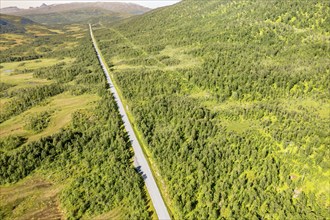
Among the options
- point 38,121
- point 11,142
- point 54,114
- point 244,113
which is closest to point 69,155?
point 11,142

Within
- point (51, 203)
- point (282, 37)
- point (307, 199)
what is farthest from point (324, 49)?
point (51, 203)

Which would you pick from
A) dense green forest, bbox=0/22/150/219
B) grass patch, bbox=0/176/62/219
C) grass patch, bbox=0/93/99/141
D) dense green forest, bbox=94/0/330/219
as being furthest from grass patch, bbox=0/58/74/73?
grass patch, bbox=0/176/62/219

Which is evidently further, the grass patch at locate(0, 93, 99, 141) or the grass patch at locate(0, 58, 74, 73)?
the grass patch at locate(0, 58, 74, 73)

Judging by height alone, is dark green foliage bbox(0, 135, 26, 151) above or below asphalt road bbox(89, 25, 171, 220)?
below

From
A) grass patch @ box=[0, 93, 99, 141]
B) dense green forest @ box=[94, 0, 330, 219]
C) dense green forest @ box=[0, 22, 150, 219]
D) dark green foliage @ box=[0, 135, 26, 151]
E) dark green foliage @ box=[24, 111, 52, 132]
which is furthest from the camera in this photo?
dark green foliage @ box=[24, 111, 52, 132]

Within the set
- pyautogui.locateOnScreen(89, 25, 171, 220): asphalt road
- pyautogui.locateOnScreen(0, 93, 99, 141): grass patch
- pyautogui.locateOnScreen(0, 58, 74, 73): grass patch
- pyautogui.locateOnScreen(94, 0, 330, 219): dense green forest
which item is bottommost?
pyautogui.locateOnScreen(0, 58, 74, 73): grass patch

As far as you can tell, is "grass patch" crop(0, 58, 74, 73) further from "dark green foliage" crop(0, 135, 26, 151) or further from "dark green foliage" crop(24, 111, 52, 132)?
"dark green foliage" crop(0, 135, 26, 151)

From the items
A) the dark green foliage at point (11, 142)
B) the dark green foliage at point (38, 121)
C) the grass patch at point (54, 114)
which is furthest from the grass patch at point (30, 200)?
the dark green foliage at point (38, 121)
